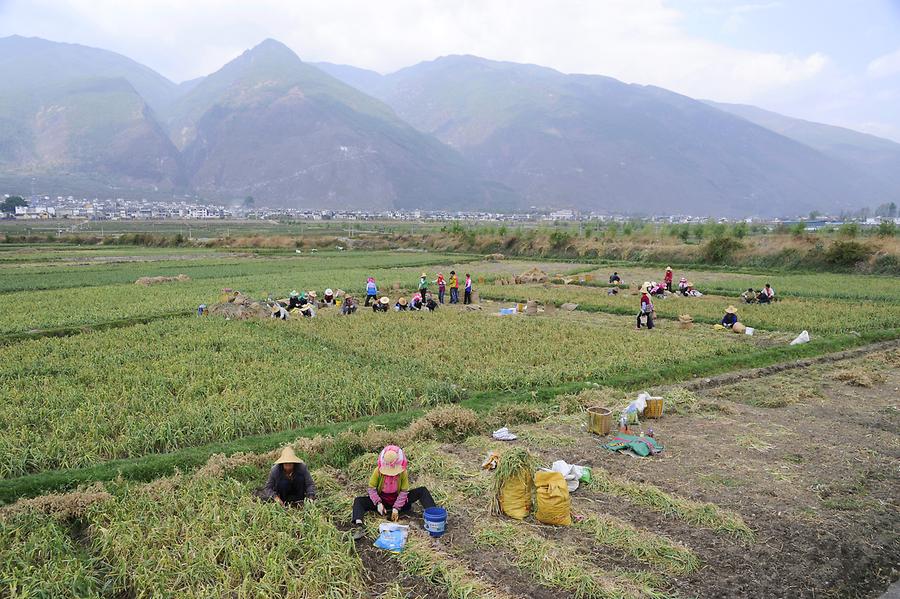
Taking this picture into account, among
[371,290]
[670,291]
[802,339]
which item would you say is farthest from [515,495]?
[670,291]

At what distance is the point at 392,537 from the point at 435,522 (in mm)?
521

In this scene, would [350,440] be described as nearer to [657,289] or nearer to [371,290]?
[371,290]

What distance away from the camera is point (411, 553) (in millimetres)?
6199

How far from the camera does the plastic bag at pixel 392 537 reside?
6.36 m

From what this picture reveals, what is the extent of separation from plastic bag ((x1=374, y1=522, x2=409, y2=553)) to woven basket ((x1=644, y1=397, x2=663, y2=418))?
19.6ft

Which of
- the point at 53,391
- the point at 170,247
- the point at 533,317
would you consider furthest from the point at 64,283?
the point at 170,247

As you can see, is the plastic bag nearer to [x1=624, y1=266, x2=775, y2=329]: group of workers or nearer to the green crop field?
the green crop field

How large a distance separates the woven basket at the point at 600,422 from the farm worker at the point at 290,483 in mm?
5009

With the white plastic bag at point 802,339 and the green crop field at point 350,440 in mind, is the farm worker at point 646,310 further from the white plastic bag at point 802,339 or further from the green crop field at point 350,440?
the white plastic bag at point 802,339

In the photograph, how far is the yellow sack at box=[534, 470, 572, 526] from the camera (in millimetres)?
6863

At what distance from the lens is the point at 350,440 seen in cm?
921

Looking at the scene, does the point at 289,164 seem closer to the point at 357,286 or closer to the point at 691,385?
the point at 357,286

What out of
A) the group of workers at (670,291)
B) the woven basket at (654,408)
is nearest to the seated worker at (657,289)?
the group of workers at (670,291)

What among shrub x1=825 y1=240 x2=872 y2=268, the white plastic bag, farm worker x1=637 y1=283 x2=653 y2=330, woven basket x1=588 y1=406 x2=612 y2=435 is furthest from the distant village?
woven basket x1=588 y1=406 x2=612 y2=435
